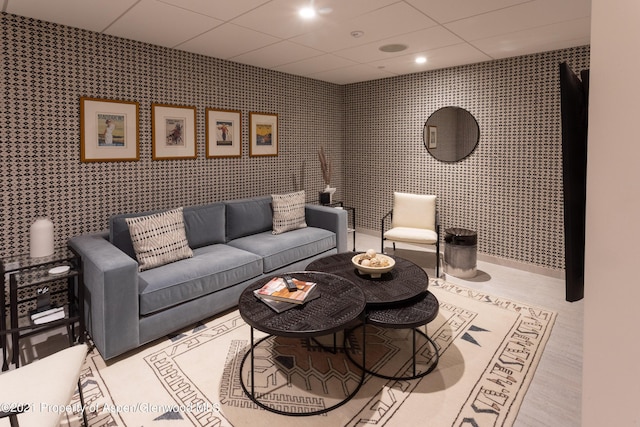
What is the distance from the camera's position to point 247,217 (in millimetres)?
4078

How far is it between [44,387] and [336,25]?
3.10m

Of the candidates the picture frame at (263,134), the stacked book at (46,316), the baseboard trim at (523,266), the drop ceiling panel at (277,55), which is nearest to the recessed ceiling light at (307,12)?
the drop ceiling panel at (277,55)

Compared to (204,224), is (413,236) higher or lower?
lower

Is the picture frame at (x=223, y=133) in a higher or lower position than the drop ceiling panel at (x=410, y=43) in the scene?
lower

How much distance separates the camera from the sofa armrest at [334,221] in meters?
4.35

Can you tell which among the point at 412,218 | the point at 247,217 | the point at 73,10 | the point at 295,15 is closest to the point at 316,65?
the point at 295,15

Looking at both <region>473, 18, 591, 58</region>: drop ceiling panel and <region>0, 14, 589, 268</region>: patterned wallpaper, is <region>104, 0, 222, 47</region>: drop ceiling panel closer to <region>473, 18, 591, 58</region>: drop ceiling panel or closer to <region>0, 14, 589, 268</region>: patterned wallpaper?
<region>0, 14, 589, 268</region>: patterned wallpaper

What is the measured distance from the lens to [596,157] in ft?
2.44

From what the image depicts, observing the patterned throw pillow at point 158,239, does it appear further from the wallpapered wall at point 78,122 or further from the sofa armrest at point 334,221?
the sofa armrest at point 334,221

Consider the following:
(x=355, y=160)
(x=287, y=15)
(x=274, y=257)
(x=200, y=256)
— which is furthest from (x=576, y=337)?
(x=355, y=160)

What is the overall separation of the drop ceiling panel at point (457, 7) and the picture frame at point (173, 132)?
253 centimetres

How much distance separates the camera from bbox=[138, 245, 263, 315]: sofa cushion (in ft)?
8.71

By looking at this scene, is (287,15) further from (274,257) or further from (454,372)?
(454,372)

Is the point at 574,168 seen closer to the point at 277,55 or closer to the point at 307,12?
the point at 307,12
